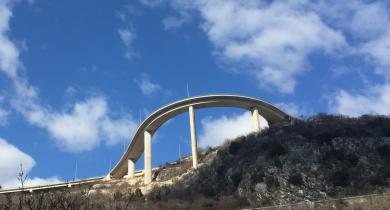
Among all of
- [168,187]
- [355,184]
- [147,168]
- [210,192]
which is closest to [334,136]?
[355,184]

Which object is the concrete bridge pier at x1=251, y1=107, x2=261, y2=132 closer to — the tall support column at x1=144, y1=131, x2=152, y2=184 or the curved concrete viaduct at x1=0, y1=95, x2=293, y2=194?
the curved concrete viaduct at x1=0, y1=95, x2=293, y2=194

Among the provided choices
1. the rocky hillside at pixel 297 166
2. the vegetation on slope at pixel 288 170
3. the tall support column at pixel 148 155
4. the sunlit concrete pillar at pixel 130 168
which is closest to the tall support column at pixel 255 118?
the vegetation on slope at pixel 288 170

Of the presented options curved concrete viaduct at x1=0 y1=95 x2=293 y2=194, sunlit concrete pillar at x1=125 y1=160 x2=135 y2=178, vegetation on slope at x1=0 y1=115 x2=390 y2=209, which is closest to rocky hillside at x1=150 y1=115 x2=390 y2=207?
vegetation on slope at x1=0 y1=115 x2=390 y2=209

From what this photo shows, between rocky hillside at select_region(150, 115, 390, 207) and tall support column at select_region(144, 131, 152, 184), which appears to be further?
tall support column at select_region(144, 131, 152, 184)

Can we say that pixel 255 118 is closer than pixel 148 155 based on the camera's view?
Yes

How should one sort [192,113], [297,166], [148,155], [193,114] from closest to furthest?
[297,166]
[192,113]
[193,114]
[148,155]

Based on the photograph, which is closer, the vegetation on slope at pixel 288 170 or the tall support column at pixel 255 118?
the vegetation on slope at pixel 288 170

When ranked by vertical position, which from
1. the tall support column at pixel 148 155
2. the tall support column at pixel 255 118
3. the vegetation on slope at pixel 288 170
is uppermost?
the tall support column at pixel 255 118

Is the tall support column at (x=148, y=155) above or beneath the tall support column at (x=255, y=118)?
beneath

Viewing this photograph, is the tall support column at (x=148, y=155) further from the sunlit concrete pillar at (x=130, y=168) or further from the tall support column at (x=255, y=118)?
the tall support column at (x=255, y=118)

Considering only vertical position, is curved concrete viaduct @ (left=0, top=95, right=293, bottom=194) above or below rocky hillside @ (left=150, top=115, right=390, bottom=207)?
above

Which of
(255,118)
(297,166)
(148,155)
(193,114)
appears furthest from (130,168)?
(297,166)

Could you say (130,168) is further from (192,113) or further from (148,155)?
(192,113)

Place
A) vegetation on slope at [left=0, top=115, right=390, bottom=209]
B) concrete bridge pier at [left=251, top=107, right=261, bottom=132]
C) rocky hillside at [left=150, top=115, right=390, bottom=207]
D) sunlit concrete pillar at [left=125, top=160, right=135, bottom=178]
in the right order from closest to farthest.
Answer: vegetation on slope at [left=0, top=115, right=390, bottom=209] → rocky hillside at [left=150, top=115, right=390, bottom=207] → concrete bridge pier at [left=251, top=107, right=261, bottom=132] → sunlit concrete pillar at [left=125, top=160, right=135, bottom=178]
